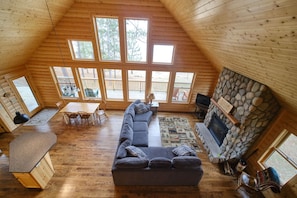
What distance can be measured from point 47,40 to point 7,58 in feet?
4.60

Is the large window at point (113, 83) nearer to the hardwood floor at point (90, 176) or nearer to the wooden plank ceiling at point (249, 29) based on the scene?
the hardwood floor at point (90, 176)

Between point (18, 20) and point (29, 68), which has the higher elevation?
point (18, 20)

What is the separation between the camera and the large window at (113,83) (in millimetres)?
5703

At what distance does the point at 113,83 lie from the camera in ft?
20.2

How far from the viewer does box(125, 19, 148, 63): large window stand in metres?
4.71

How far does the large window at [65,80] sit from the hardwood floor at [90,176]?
7.10 ft

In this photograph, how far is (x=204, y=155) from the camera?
4.07m

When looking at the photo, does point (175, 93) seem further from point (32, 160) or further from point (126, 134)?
point (32, 160)

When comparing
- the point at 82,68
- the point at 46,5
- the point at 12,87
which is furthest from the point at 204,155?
the point at 12,87

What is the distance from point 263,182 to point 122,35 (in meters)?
5.99

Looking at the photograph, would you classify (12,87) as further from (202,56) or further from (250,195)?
(250,195)

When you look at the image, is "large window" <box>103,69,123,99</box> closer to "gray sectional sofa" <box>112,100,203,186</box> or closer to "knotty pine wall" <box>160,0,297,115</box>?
"gray sectional sofa" <box>112,100,203,186</box>

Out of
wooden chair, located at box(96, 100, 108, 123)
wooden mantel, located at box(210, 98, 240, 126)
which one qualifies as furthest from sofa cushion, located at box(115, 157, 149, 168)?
wooden chair, located at box(96, 100, 108, 123)

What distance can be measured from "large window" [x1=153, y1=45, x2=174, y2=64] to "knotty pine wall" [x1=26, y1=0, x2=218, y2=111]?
0.75 ft
